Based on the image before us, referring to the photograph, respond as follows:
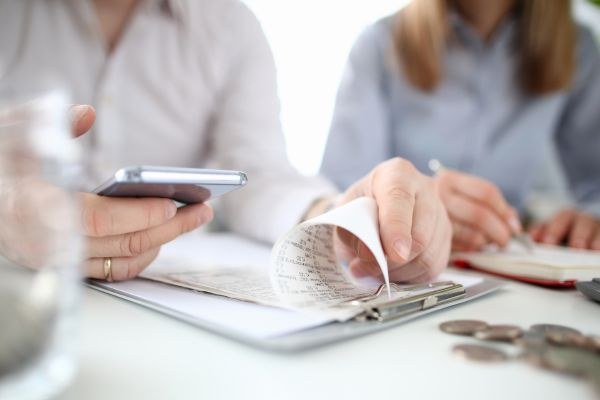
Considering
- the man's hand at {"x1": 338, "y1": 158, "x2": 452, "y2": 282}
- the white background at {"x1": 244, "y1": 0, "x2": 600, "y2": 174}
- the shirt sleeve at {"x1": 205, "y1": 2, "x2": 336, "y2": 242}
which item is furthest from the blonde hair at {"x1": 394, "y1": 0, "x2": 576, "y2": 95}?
the man's hand at {"x1": 338, "y1": 158, "x2": 452, "y2": 282}

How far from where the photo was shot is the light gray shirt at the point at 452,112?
1201mm

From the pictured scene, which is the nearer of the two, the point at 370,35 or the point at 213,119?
the point at 213,119

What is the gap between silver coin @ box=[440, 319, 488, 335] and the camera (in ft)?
1.21

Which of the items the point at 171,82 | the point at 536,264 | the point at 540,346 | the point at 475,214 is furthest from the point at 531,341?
the point at 171,82

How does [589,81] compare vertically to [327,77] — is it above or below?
below

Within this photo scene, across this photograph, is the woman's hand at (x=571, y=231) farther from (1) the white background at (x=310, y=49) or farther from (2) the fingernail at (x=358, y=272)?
(1) the white background at (x=310, y=49)

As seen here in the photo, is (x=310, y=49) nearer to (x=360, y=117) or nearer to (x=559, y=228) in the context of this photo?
(x=360, y=117)

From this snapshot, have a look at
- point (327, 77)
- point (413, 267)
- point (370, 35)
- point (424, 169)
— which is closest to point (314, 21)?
point (327, 77)

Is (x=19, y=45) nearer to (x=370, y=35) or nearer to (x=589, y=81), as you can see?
(x=370, y=35)

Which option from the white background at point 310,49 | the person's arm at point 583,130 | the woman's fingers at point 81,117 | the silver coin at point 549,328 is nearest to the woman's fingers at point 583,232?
the person's arm at point 583,130

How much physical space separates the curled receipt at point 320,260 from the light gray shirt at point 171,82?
1.15 feet

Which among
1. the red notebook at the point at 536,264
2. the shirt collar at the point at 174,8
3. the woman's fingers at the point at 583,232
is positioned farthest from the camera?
the shirt collar at the point at 174,8

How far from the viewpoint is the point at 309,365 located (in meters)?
0.30

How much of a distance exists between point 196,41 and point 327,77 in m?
0.82
